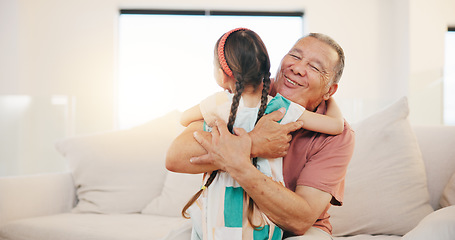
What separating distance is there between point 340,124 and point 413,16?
456 centimetres

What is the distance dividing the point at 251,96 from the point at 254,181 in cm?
24

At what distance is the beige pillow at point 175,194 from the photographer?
2240mm

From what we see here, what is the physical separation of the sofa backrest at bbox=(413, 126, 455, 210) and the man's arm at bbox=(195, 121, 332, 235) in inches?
35.2

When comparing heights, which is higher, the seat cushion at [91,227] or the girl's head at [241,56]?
the girl's head at [241,56]

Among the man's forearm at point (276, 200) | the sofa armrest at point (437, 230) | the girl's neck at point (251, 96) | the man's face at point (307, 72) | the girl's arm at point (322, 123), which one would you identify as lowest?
the sofa armrest at point (437, 230)

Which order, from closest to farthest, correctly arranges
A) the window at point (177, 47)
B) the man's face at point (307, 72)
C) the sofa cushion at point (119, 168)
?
the man's face at point (307, 72) → the sofa cushion at point (119, 168) → the window at point (177, 47)

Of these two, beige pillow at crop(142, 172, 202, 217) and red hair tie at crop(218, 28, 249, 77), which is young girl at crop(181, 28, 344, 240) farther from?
beige pillow at crop(142, 172, 202, 217)

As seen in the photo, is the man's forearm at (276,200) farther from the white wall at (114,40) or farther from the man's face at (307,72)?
the white wall at (114,40)

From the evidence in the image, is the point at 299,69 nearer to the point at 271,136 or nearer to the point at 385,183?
the point at 271,136

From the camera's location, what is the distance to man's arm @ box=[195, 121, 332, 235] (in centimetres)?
120

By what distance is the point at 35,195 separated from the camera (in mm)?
2299

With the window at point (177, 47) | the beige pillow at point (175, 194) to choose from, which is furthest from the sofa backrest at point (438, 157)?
the window at point (177, 47)

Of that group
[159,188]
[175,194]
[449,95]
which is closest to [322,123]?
[175,194]

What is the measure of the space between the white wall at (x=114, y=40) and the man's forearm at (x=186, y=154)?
426 centimetres
